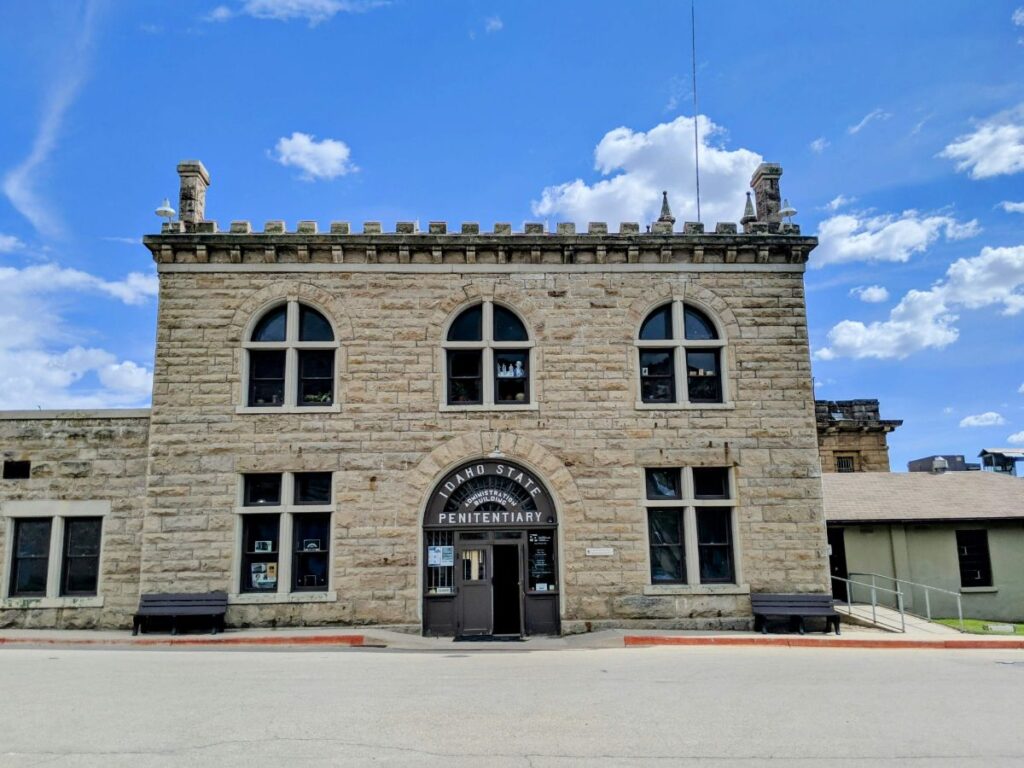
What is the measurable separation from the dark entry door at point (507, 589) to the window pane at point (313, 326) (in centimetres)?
572

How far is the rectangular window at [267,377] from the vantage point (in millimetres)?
17531

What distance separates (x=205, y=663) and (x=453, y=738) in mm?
6530

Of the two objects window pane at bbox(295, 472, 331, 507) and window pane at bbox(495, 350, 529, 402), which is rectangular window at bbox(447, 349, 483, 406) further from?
window pane at bbox(295, 472, 331, 507)

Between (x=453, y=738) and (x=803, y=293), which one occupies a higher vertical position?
(x=803, y=293)

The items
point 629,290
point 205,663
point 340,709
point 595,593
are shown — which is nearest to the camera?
point 340,709

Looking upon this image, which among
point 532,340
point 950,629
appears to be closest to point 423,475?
point 532,340

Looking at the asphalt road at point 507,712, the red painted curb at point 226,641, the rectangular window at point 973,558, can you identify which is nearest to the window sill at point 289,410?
the red painted curb at point 226,641

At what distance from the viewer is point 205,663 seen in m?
12.6

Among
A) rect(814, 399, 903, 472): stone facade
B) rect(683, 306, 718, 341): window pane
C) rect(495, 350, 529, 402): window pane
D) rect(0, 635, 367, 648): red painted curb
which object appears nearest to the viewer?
rect(0, 635, 367, 648): red painted curb

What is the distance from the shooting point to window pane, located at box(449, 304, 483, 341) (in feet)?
58.7

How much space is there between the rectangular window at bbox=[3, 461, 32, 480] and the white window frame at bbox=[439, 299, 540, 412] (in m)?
8.67

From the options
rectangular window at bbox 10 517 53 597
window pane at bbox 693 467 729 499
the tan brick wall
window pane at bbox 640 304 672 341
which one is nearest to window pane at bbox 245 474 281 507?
the tan brick wall

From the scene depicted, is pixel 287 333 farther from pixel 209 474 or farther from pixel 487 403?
pixel 487 403

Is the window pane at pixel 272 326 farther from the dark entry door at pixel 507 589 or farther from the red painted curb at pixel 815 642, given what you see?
the red painted curb at pixel 815 642
